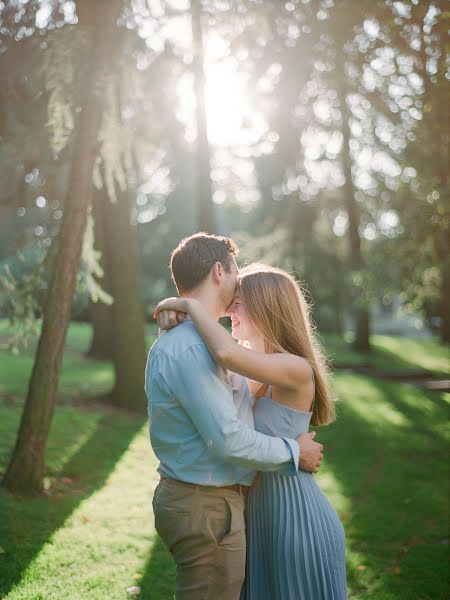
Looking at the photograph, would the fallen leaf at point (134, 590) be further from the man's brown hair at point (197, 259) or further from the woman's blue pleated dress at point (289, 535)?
the man's brown hair at point (197, 259)

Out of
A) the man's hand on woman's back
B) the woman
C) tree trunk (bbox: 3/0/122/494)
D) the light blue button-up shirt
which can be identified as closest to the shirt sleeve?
the light blue button-up shirt

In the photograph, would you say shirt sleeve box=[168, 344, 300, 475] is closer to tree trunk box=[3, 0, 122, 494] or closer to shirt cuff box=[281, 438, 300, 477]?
shirt cuff box=[281, 438, 300, 477]

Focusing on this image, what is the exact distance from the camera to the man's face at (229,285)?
120 inches

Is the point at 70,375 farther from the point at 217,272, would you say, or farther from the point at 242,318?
the point at 217,272

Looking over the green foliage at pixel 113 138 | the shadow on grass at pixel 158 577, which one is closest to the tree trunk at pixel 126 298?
the green foliage at pixel 113 138

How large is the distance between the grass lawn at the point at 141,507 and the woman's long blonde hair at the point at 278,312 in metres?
2.65

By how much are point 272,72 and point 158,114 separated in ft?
10.4

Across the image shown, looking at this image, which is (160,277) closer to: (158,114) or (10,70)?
(158,114)

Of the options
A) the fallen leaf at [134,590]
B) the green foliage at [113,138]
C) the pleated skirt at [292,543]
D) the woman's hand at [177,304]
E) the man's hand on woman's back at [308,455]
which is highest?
the green foliage at [113,138]

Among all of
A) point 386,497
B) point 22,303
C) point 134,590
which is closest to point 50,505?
point 134,590

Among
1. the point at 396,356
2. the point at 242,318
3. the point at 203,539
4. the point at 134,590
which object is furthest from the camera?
the point at 396,356

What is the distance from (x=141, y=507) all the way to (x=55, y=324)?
2.16 metres

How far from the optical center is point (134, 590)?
4.71 m

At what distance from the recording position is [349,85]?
10.3m
